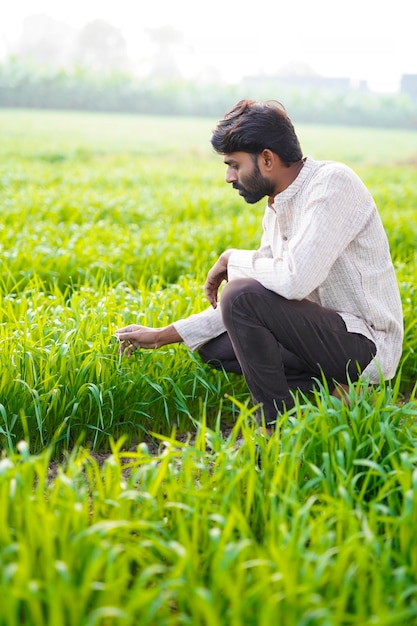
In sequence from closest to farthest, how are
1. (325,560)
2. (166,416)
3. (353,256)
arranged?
1. (325,560)
2. (353,256)
3. (166,416)

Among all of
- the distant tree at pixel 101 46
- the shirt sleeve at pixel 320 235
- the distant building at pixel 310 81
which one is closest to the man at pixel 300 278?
the shirt sleeve at pixel 320 235

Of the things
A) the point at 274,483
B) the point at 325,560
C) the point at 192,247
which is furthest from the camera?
the point at 192,247

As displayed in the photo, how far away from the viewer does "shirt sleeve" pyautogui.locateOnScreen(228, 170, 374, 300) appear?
7.61ft

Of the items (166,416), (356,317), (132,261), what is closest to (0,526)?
(166,416)

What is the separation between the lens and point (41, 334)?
293 cm

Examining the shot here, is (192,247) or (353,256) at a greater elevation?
(353,256)

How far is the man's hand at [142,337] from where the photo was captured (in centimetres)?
263

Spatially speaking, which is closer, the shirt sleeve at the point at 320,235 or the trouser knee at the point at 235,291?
the shirt sleeve at the point at 320,235

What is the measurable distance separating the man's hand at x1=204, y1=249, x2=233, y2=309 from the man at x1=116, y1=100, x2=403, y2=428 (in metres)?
0.13

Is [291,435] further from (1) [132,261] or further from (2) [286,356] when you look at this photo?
(1) [132,261]

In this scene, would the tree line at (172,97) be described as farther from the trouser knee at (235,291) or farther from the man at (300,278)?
the trouser knee at (235,291)

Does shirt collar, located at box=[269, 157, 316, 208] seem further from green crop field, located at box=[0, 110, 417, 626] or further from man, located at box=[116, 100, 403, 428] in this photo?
green crop field, located at box=[0, 110, 417, 626]

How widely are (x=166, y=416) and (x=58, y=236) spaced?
2.88 m

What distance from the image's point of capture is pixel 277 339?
99.8 inches
